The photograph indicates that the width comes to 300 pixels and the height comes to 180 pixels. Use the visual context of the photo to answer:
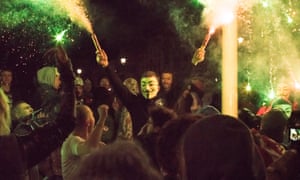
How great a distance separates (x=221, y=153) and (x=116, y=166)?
0.79 metres

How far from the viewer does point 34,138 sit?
11.5ft

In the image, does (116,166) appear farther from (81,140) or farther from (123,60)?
(123,60)

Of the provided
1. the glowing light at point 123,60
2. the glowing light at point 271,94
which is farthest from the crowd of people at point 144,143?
the glowing light at point 123,60

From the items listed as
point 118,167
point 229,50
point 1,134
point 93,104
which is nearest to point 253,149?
point 118,167

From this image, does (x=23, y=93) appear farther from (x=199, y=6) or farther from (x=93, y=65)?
(x=93, y=65)

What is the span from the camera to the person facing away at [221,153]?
8.86 ft

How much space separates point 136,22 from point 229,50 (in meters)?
12.8

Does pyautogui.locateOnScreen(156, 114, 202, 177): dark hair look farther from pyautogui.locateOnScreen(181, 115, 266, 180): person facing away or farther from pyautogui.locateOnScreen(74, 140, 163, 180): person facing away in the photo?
pyautogui.locateOnScreen(74, 140, 163, 180): person facing away

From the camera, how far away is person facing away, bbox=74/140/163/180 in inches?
79.9

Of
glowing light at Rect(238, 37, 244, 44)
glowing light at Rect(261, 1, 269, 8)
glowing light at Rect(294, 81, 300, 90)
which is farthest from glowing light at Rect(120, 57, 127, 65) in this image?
glowing light at Rect(294, 81, 300, 90)

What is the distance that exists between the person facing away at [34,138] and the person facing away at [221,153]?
1.01 m

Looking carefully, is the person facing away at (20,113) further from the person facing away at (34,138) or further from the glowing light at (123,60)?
the glowing light at (123,60)

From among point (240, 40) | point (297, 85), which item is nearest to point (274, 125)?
point (297, 85)

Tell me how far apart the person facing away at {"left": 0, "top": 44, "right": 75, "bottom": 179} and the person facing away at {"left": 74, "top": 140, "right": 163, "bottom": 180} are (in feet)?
4.02
